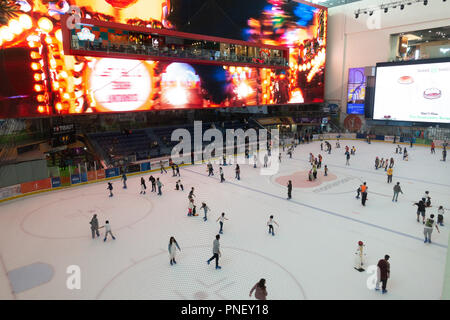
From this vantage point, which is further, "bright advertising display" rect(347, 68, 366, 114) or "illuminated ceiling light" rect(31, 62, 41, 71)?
"bright advertising display" rect(347, 68, 366, 114)

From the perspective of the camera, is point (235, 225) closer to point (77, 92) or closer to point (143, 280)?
point (143, 280)

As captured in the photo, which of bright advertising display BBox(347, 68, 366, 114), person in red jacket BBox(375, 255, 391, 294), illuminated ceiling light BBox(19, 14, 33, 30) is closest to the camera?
person in red jacket BBox(375, 255, 391, 294)

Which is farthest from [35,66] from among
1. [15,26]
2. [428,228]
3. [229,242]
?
[428,228]

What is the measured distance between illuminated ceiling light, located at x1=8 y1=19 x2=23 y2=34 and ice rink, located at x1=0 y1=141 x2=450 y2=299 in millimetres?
13498

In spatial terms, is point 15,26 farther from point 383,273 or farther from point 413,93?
point 413,93

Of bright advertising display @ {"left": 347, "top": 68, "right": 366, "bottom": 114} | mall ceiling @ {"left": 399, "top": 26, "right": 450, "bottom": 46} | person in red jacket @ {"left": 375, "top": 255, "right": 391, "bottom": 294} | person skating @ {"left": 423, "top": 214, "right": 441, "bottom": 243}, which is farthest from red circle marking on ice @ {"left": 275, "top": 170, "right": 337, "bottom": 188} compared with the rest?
mall ceiling @ {"left": 399, "top": 26, "right": 450, "bottom": 46}

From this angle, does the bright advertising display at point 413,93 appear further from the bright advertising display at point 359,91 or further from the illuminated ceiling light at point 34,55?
the illuminated ceiling light at point 34,55

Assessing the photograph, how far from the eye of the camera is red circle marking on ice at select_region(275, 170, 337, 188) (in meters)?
22.3

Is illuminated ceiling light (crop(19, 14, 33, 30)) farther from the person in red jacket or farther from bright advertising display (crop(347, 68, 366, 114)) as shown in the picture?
bright advertising display (crop(347, 68, 366, 114))

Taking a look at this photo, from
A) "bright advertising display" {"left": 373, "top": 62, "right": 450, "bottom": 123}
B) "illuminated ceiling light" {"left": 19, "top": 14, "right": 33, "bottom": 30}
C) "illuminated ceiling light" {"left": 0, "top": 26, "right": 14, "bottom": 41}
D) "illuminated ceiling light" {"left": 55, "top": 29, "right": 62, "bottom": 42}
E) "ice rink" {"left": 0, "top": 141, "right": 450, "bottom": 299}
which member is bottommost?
"ice rink" {"left": 0, "top": 141, "right": 450, "bottom": 299}

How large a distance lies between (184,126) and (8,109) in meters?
19.9

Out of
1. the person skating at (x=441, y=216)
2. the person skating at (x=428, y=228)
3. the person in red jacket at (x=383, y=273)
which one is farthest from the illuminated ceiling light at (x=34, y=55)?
the person skating at (x=441, y=216)

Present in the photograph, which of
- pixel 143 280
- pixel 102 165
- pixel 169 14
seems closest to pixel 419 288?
pixel 143 280

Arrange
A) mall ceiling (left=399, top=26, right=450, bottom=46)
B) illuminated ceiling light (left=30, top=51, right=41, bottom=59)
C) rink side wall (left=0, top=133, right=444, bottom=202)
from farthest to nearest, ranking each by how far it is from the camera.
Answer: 1. mall ceiling (left=399, top=26, right=450, bottom=46)
2. illuminated ceiling light (left=30, top=51, right=41, bottom=59)
3. rink side wall (left=0, top=133, right=444, bottom=202)
